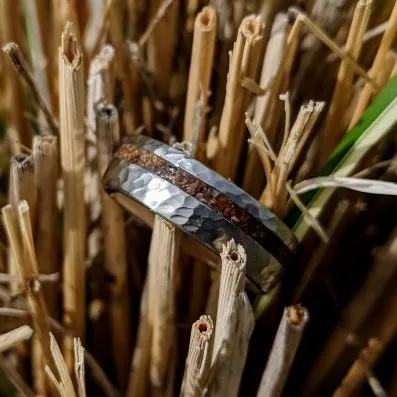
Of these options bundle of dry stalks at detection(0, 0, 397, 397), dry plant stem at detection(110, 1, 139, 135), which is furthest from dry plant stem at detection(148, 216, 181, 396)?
dry plant stem at detection(110, 1, 139, 135)

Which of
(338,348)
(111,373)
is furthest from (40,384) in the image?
(338,348)

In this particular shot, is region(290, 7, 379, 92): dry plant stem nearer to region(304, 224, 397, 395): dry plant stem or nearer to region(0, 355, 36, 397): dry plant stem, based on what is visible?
region(304, 224, 397, 395): dry plant stem

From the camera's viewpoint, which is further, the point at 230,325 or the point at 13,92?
the point at 13,92

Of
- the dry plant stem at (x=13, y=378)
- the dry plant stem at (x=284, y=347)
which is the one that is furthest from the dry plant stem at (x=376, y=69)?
the dry plant stem at (x=13, y=378)

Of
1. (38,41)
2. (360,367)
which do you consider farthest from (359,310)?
(38,41)

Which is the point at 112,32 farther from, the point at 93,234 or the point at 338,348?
the point at 338,348

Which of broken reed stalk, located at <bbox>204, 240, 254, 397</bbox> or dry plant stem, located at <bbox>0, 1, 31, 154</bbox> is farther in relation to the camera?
dry plant stem, located at <bbox>0, 1, 31, 154</bbox>

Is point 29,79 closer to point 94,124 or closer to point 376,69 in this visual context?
point 94,124

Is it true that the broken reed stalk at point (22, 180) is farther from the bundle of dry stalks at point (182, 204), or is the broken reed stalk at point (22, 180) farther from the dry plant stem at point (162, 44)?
the dry plant stem at point (162, 44)
